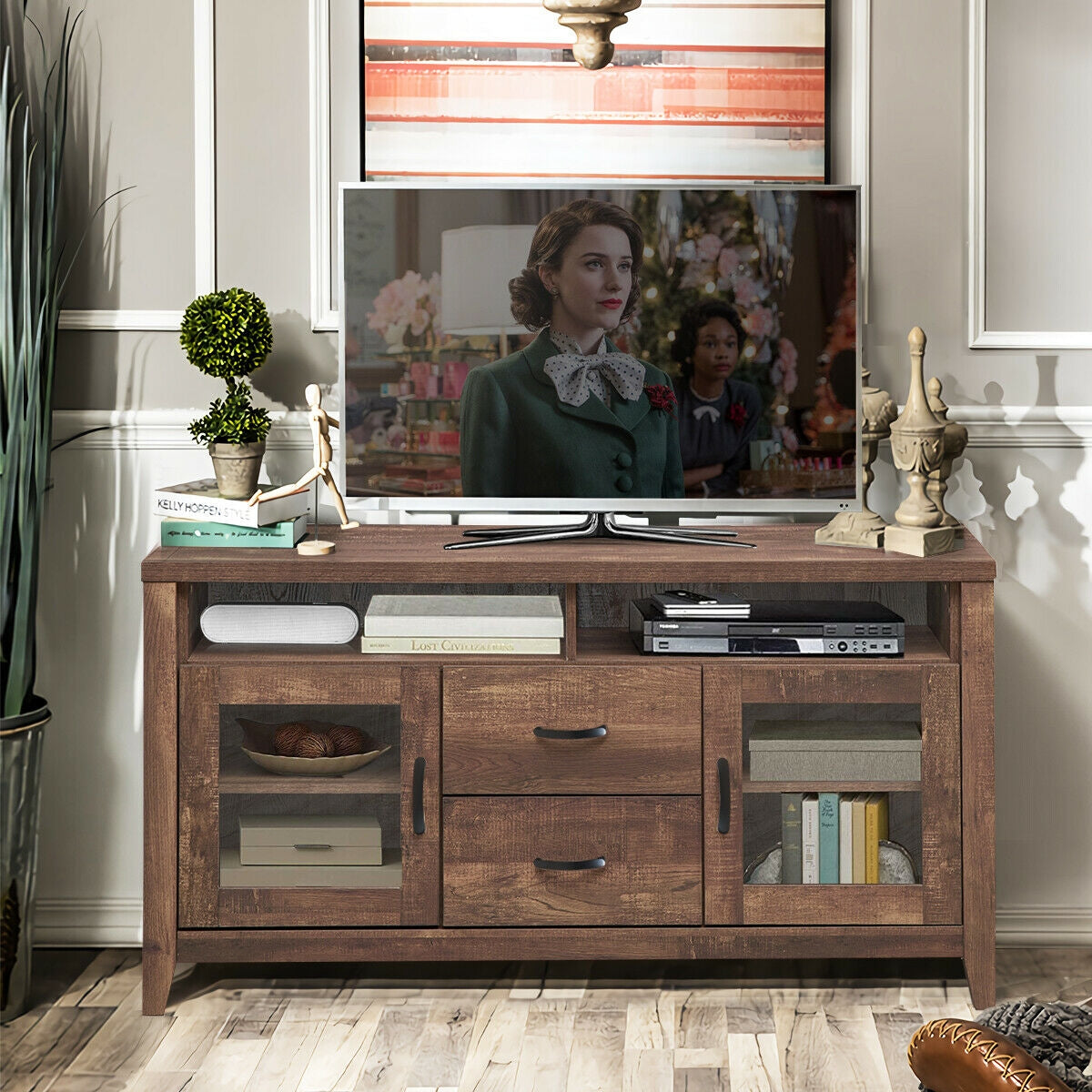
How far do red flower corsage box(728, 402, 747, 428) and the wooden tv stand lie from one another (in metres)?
0.26

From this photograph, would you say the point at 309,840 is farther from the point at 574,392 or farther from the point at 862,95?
the point at 862,95

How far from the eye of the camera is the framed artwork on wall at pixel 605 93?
261cm

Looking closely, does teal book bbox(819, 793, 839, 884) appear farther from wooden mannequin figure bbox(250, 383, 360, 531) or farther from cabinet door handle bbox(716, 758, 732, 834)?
wooden mannequin figure bbox(250, 383, 360, 531)

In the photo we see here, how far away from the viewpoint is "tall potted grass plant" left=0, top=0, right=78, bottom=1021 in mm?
2359

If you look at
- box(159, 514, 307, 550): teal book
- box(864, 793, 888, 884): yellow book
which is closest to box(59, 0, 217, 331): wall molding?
box(159, 514, 307, 550): teal book

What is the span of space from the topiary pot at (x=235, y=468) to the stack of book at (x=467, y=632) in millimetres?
375

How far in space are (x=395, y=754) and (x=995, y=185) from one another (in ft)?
5.26

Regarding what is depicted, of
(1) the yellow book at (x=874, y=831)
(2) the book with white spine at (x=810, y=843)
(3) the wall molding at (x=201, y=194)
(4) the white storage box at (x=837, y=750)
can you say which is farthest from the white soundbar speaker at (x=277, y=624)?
(1) the yellow book at (x=874, y=831)

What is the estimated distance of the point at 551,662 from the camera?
2.33 metres

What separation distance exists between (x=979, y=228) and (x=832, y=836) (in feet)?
4.00

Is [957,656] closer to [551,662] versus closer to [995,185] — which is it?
[551,662]

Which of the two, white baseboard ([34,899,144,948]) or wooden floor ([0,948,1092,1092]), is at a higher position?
white baseboard ([34,899,144,948])

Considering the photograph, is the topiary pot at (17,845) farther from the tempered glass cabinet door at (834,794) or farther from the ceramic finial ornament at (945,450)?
the ceramic finial ornament at (945,450)

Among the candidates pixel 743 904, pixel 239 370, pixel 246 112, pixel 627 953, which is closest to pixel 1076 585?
pixel 743 904
